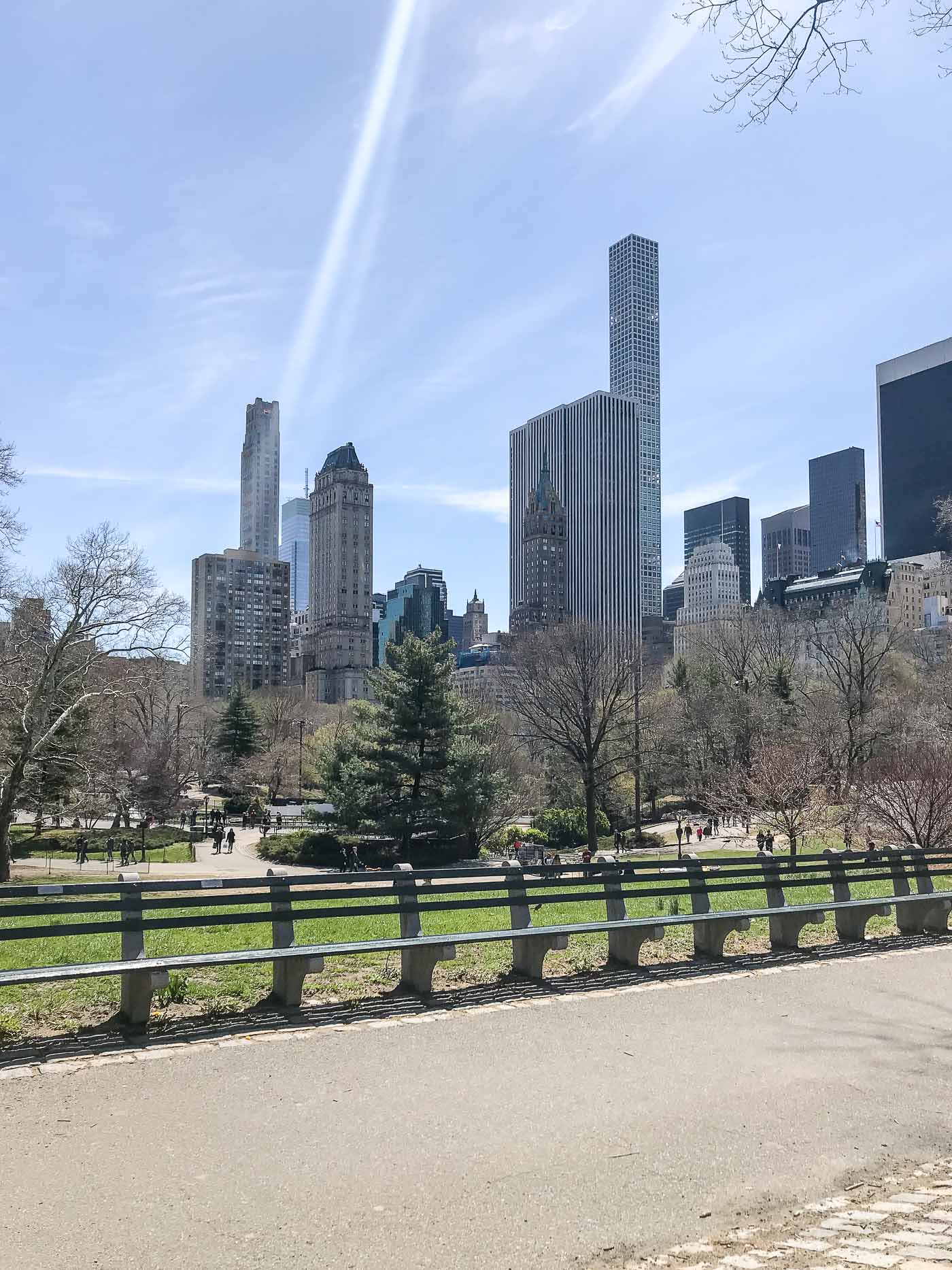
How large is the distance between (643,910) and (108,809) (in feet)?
90.0

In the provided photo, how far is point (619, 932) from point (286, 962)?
3442 millimetres

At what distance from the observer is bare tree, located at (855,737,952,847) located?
24016 mm

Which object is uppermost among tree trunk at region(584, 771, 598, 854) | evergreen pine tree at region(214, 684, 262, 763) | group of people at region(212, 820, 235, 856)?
evergreen pine tree at region(214, 684, 262, 763)

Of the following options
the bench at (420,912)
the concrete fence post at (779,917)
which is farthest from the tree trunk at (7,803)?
the concrete fence post at (779,917)

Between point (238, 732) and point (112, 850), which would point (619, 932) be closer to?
point (112, 850)

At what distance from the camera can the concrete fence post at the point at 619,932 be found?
9445 millimetres

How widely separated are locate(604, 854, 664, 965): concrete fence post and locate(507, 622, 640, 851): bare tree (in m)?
34.6

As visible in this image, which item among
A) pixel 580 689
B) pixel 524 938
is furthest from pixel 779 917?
pixel 580 689

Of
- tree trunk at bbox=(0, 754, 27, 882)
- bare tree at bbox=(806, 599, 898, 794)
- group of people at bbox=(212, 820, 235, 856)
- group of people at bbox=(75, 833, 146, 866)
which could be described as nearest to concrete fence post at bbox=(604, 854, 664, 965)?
tree trunk at bbox=(0, 754, 27, 882)

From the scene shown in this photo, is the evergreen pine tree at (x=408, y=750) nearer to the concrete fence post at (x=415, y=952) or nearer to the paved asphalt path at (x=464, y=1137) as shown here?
the concrete fence post at (x=415, y=952)

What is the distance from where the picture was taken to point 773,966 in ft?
32.7

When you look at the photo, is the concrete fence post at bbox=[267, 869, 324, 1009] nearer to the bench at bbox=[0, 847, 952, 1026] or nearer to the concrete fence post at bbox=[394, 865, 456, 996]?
the bench at bbox=[0, 847, 952, 1026]

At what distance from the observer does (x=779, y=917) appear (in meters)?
11.1

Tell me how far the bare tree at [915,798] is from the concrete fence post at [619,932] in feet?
51.3
